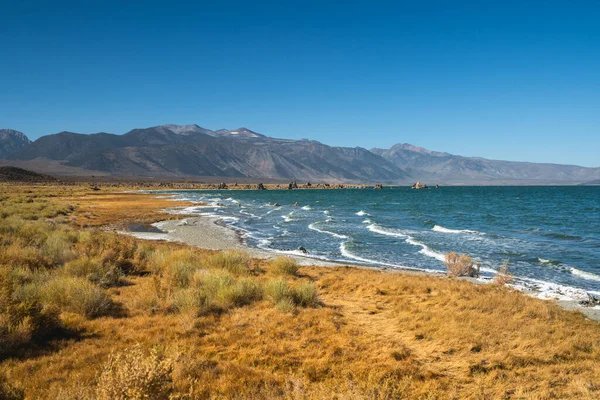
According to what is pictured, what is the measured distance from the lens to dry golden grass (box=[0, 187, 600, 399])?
571 cm

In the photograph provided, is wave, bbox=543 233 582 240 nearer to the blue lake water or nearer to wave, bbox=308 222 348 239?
the blue lake water

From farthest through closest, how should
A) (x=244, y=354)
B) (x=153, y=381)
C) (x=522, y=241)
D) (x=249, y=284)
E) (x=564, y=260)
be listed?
(x=522, y=241), (x=564, y=260), (x=249, y=284), (x=244, y=354), (x=153, y=381)

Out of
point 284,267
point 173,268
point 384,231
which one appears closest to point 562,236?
point 384,231

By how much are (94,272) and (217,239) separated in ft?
46.9

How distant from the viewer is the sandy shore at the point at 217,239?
1225 cm

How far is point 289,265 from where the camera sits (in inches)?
563

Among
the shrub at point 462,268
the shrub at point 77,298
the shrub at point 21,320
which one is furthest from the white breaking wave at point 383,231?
the shrub at point 21,320

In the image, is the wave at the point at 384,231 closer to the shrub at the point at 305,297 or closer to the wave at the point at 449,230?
the wave at the point at 449,230

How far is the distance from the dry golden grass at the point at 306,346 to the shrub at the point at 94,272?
0.38 meters

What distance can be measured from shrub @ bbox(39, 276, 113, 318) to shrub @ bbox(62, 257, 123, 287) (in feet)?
4.94

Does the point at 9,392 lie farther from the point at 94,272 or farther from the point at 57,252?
the point at 57,252

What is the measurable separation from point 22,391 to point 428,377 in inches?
247

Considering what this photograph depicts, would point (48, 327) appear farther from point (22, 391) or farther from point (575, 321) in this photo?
point (575, 321)

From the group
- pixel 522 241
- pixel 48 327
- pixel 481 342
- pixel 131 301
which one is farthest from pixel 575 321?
pixel 522 241
